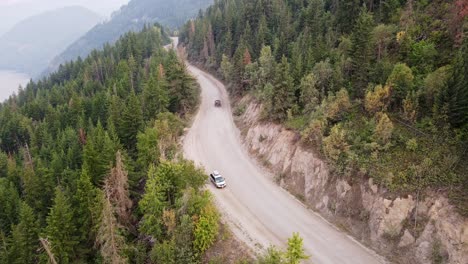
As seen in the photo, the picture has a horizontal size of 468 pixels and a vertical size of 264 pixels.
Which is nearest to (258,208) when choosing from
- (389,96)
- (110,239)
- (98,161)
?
(110,239)

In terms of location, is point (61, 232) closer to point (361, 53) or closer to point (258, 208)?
point (258, 208)

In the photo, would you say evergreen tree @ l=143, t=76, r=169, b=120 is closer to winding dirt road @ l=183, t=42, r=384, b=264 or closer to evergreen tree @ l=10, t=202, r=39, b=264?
winding dirt road @ l=183, t=42, r=384, b=264

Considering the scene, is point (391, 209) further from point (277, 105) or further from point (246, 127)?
point (246, 127)

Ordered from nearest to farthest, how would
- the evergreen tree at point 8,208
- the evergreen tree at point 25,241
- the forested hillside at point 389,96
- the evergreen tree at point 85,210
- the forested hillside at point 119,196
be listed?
the forested hillside at point 389,96 → the forested hillside at point 119,196 → the evergreen tree at point 85,210 → the evergreen tree at point 25,241 → the evergreen tree at point 8,208

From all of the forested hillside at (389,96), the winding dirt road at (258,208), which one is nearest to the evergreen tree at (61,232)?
the winding dirt road at (258,208)

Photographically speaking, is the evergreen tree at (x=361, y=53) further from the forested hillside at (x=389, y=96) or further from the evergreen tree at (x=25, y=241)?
the evergreen tree at (x=25, y=241)

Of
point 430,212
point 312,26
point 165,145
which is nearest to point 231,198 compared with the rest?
point 165,145

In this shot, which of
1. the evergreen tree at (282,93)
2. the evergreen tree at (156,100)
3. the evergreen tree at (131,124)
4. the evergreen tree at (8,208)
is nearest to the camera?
the evergreen tree at (282,93)
